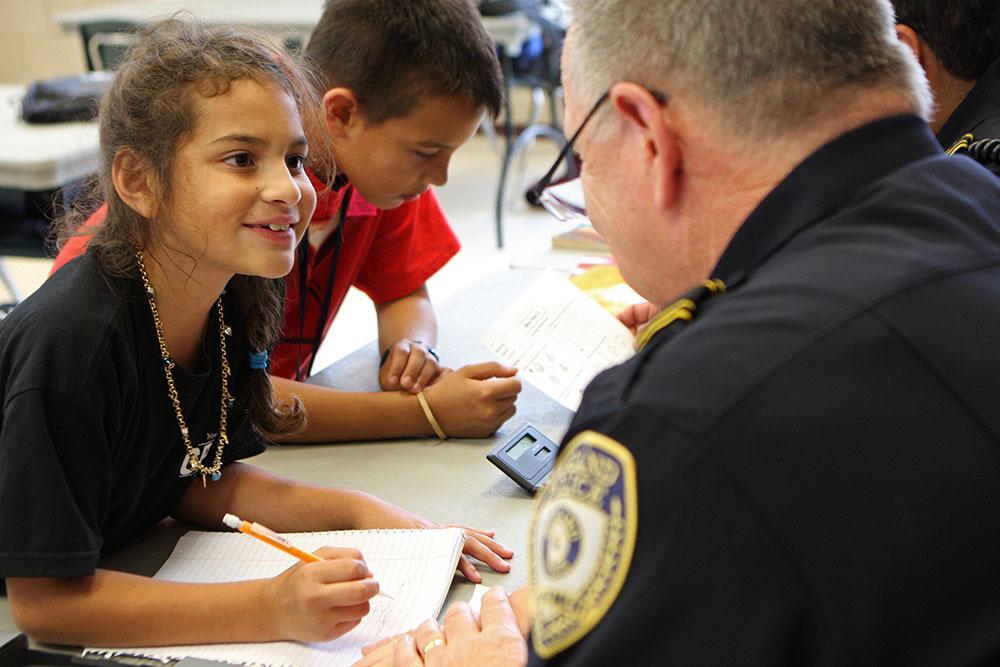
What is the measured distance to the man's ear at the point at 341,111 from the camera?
1.66 meters

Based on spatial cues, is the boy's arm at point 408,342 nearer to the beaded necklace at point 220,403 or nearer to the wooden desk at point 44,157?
the beaded necklace at point 220,403

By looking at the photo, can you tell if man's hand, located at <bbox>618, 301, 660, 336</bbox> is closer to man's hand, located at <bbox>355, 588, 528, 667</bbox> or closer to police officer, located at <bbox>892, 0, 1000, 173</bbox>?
police officer, located at <bbox>892, 0, 1000, 173</bbox>

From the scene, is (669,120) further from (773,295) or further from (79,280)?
(79,280)

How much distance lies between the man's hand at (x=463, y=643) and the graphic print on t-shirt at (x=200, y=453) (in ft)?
1.11

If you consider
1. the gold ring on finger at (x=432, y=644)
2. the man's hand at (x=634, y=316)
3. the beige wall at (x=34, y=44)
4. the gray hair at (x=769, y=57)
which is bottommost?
the beige wall at (x=34, y=44)

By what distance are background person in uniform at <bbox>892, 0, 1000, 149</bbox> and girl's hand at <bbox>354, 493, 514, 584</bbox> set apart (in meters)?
0.89

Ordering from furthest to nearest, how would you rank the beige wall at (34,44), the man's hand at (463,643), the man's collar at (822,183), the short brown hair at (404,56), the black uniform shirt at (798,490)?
the beige wall at (34,44) → the short brown hair at (404,56) → the man's hand at (463,643) → the man's collar at (822,183) → the black uniform shirt at (798,490)

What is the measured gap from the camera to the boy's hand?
1564mm

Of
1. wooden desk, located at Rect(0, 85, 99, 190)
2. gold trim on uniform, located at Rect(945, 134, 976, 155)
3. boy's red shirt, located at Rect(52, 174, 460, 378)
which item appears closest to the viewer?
gold trim on uniform, located at Rect(945, 134, 976, 155)

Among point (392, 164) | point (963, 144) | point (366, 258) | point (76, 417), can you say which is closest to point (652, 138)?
point (76, 417)

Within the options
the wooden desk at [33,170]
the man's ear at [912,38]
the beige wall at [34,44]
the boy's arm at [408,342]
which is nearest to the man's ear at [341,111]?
Result: the boy's arm at [408,342]

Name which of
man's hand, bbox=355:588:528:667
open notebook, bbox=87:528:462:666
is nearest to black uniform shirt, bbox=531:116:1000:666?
man's hand, bbox=355:588:528:667

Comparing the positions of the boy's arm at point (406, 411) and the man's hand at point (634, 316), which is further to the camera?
the man's hand at point (634, 316)

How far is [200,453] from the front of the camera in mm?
1220
